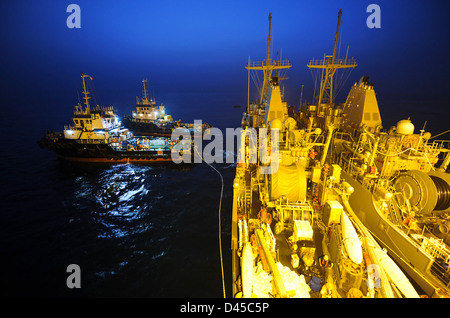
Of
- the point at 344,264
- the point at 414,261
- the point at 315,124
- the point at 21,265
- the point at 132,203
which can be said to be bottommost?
the point at 21,265

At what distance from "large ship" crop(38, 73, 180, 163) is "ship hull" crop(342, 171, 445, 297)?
29088 millimetres

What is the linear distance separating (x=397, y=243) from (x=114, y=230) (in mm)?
22573

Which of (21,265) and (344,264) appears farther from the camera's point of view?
(21,265)

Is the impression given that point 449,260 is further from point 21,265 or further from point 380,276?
point 21,265

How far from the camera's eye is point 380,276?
24.9 ft

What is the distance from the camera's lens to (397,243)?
1193cm

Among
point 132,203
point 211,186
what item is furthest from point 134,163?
point 211,186

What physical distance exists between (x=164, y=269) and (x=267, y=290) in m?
10.5

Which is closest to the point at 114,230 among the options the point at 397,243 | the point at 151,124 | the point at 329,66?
the point at 397,243

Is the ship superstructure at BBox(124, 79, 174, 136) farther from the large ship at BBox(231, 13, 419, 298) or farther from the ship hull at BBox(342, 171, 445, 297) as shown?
the ship hull at BBox(342, 171, 445, 297)

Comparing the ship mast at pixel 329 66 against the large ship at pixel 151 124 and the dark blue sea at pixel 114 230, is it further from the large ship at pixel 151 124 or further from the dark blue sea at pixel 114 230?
the large ship at pixel 151 124

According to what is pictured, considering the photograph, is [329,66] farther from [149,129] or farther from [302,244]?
[149,129]

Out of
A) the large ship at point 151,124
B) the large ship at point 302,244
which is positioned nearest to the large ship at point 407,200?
the large ship at point 302,244
